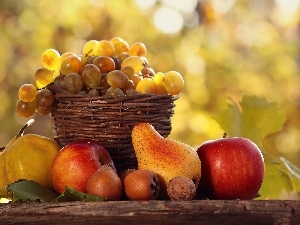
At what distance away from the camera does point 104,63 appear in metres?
1.20

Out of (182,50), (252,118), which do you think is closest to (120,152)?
(252,118)

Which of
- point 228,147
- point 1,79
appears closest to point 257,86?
point 1,79

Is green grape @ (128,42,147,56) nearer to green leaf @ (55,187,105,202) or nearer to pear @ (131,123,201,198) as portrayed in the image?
pear @ (131,123,201,198)

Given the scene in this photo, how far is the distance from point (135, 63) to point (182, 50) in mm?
2677

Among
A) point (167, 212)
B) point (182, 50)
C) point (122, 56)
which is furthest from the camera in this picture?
point (182, 50)

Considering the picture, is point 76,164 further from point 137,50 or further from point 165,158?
point 137,50

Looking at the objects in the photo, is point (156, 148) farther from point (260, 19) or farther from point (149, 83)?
point (260, 19)

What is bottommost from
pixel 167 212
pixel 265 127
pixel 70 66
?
pixel 167 212

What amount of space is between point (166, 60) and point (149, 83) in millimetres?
2593

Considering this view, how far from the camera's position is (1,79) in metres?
3.82

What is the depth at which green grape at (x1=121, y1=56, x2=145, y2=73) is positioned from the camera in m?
1.22

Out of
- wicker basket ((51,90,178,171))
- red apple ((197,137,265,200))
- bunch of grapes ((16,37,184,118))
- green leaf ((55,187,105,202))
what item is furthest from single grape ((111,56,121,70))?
green leaf ((55,187,105,202))

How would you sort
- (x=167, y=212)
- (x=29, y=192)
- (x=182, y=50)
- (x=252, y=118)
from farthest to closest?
(x=182, y=50) < (x=252, y=118) < (x=29, y=192) < (x=167, y=212)

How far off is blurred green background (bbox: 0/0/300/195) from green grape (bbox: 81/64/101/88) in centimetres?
237
